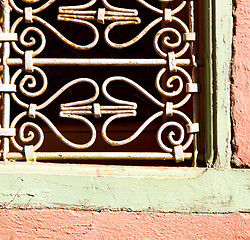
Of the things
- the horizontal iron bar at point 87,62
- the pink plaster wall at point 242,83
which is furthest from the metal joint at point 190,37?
the pink plaster wall at point 242,83

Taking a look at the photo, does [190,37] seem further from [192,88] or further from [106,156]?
[106,156]

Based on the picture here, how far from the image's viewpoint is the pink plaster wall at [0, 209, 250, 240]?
7.01 feet

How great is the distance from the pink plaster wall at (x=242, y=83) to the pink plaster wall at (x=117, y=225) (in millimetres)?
348

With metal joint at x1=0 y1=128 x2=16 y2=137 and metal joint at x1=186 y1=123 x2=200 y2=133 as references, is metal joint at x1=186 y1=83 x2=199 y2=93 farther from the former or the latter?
metal joint at x1=0 y1=128 x2=16 y2=137

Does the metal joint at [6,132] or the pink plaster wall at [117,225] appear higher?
the metal joint at [6,132]

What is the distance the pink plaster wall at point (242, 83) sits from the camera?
2.18m

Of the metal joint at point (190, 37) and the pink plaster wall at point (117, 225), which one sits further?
the metal joint at point (190, 37)

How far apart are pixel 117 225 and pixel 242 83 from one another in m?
0.99

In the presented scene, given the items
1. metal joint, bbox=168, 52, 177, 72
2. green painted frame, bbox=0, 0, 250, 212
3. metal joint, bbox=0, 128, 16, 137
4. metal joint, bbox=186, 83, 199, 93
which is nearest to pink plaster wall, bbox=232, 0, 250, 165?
green painted frame, bbox=0, 0, 250, 212

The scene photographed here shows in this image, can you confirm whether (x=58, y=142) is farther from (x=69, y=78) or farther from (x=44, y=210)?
(x=44, y=210)

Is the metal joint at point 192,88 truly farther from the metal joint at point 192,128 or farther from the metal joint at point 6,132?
the metal joint at point 6,132

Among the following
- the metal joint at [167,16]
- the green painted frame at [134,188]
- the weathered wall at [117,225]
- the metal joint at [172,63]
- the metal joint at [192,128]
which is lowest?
the weathered wall at [117,225]

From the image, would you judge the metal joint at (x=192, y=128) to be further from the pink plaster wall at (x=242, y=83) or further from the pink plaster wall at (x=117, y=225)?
the pink plaster wall at (x=117, y=225)

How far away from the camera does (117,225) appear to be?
2145mm
